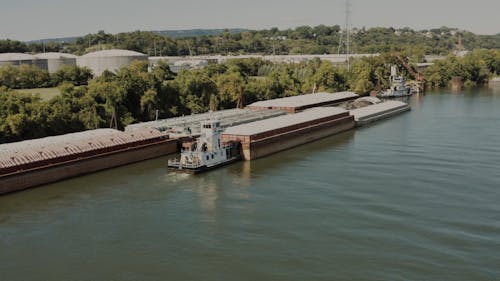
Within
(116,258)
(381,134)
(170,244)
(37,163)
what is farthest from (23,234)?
(381,134)

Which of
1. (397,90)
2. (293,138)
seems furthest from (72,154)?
(397,90)

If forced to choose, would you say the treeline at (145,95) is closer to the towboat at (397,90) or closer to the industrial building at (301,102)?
the towboat at (397,90)

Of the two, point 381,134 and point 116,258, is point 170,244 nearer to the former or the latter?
point 116,258

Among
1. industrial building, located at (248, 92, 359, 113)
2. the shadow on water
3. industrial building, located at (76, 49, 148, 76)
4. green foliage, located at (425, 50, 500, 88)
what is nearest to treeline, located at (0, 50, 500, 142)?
industrial building, located at (248, 92, 359, 113)

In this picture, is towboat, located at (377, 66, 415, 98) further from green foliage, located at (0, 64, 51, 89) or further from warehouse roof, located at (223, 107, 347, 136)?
green foliage, located at (0, 64, 51, 89)

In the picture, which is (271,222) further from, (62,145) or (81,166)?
(62,145)

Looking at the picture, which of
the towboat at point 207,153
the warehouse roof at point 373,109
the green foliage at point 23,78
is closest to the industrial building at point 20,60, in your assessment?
the green foliage at point 23,78
